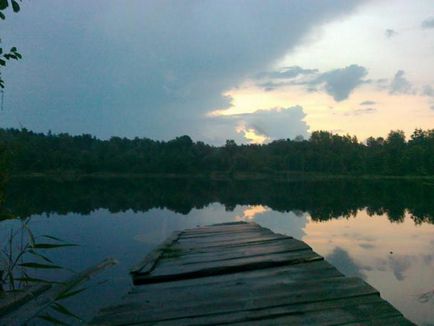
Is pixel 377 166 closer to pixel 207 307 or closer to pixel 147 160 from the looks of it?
pixel 147 160

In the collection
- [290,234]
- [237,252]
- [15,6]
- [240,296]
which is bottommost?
[290,234]

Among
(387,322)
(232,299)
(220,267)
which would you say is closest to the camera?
(387,322)

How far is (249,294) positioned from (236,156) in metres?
97.3

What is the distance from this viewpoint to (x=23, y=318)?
195 inches

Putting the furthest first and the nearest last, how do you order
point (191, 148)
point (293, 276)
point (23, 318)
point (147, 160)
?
point (191, 148), point (147, 160), point (23, 318), point (293, 276)

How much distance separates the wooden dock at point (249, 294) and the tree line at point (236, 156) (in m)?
84.6

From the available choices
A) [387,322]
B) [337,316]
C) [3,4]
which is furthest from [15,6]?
[387,322]

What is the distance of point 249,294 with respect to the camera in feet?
12.0

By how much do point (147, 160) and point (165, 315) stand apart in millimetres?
94911

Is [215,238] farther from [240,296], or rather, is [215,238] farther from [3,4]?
[3,4]

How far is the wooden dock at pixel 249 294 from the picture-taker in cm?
297

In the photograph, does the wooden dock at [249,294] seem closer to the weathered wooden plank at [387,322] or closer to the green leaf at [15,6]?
the weathered wooden plank at [387,322]

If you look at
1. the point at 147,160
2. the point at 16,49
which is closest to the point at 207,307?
the point at 16,49

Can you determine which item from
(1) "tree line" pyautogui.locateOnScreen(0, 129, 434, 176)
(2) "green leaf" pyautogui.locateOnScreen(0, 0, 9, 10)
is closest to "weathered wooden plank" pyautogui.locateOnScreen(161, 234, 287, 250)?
(2) "green leaf" pyautogui.locateOnScreen(0, 0, 9, 10)
